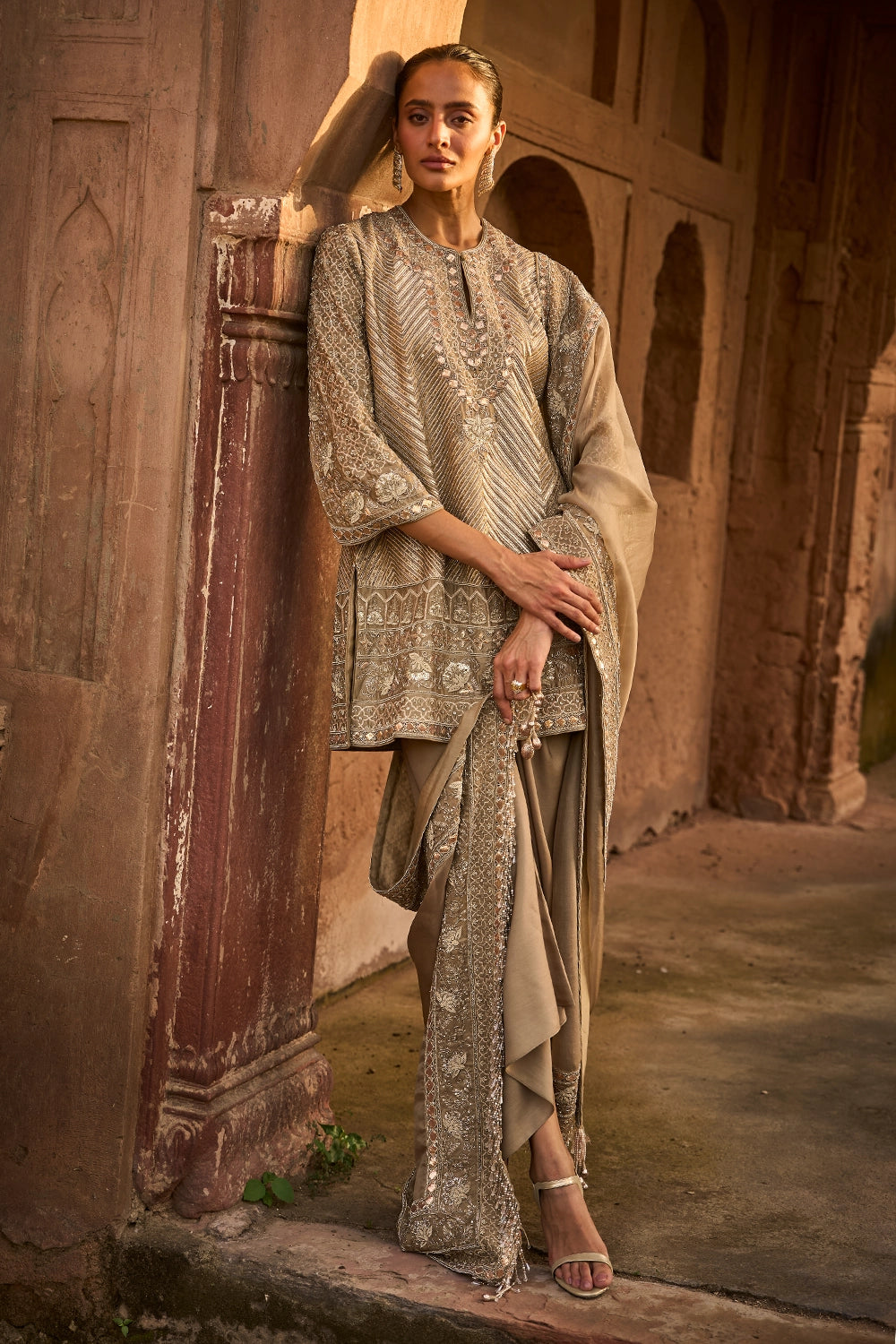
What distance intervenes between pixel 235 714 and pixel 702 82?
4.56 meters

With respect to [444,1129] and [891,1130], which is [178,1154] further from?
[891,1130]

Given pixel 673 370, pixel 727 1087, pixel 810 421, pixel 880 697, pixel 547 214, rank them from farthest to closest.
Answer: pixel 880 697 < pixel 810 421 < pixel 673 370 < pixel 547 214 < pixel 727 1087

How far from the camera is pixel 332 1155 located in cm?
299

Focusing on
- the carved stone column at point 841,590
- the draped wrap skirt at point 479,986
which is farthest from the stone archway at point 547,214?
the draped wrap skirt at point 479,986

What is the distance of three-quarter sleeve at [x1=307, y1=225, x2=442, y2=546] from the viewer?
8.46ft

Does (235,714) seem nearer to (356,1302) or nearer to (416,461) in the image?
(416,461)

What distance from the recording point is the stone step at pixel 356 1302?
2457 mm

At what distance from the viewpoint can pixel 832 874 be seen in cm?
602

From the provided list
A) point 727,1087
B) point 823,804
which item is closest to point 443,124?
point 727,1087

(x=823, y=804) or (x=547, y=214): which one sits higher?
(x=547, y=214)

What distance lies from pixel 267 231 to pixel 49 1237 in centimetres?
182

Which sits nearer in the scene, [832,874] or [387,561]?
[387,561]

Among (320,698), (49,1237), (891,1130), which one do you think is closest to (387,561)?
(320,698)

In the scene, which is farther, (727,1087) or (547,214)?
(547,214)
